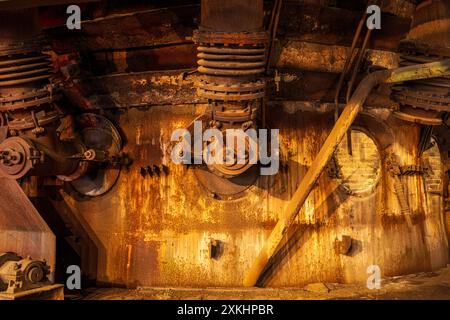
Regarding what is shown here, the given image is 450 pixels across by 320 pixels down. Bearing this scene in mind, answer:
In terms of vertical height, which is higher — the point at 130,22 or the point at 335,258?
the point at 130,22

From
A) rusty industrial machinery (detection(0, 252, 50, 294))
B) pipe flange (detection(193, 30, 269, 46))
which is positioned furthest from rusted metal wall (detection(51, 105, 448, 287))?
pipe flange (detection(193, 30, 269, 46))

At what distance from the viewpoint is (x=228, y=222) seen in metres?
5.08

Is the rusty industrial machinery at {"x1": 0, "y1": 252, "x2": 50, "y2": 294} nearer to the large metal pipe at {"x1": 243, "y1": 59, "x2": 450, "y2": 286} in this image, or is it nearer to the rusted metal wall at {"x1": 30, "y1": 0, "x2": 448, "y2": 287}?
the rusted metal wall at {"x1": 30, "y1": 0, "x2": 448, "y2": 287}

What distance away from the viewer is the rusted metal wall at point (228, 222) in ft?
16.4

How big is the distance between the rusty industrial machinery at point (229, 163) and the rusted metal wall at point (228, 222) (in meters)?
0.02

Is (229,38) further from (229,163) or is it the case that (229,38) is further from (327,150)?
(327,150)

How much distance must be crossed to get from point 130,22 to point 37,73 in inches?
54.4

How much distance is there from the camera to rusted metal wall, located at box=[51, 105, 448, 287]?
5.00 meters

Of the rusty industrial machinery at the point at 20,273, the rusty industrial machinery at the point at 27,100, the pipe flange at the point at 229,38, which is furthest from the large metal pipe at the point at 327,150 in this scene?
the rusty industrial machinery at the point at 27,100

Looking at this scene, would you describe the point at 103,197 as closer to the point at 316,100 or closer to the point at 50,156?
the point at 50,156

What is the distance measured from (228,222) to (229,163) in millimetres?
1013

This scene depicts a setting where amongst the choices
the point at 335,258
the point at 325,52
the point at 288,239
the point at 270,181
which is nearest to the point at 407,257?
the point at 335,258

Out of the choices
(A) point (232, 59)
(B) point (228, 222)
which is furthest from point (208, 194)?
(A) point (232, 59)

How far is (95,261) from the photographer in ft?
16.8
